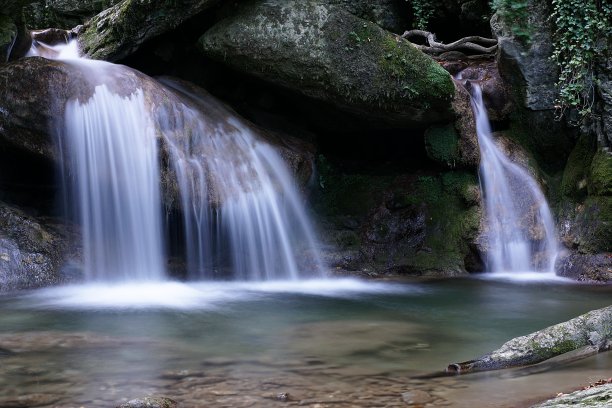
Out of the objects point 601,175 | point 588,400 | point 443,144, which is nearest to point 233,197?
point 443,144

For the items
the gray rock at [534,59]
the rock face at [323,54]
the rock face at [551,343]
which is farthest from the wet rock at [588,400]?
the gray rock at [534,59]

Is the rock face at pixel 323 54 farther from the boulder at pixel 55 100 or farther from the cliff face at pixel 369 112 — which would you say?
the boulder at pixel 55 100

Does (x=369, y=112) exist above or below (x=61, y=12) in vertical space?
below

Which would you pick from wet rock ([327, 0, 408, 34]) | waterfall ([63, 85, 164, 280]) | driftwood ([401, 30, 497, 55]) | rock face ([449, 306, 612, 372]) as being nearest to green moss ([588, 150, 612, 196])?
driftwood ([401, 30, 497, 55])

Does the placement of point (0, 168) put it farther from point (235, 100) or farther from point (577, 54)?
point (577, 54)

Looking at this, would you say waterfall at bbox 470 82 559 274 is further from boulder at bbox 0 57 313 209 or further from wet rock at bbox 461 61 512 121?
boulder at bbox 0 57 313 209

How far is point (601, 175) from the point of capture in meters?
10.2

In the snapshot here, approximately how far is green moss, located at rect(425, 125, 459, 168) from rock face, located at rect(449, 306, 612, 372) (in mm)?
5967

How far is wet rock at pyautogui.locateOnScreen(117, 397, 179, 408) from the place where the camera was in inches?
148

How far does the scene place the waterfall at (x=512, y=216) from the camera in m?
10.4

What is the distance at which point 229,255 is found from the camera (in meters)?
9.62

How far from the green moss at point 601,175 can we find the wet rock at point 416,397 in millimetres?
7147

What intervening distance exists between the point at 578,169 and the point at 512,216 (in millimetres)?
1315

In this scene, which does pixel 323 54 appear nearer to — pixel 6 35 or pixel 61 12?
pixel 6 35
